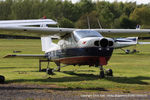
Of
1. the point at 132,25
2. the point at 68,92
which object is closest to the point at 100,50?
the point at 68,92

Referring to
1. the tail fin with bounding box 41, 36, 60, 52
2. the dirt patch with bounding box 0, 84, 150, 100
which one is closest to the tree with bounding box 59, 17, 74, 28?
the tail fin with bounding box 41, 36, 60, 52

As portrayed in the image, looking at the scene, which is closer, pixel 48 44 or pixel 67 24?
pixel 48 44

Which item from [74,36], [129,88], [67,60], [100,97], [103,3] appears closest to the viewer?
[100,97]

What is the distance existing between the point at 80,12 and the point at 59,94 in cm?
6043

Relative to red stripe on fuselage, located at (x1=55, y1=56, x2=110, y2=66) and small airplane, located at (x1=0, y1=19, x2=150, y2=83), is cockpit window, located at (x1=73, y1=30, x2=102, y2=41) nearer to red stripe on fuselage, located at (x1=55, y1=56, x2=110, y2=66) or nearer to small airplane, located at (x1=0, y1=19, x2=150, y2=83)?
small airplane, located at (x1=0, y1=19, x2=150, y2=83)

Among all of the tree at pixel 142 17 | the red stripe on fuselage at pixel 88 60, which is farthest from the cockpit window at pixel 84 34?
the tree at pixel 142 17

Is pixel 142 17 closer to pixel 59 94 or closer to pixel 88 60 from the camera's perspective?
pixel 88 60

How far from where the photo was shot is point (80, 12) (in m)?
68.5

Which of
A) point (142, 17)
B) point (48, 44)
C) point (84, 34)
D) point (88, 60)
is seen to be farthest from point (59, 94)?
point (142, 17)

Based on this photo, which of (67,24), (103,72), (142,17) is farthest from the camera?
(67,24)

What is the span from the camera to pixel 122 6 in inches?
2653

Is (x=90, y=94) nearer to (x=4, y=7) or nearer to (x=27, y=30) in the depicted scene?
(x=27, y=30)

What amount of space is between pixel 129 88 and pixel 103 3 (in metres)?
61.6

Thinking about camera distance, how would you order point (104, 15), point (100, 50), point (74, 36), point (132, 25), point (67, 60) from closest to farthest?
point (100, 50) < point (74, 36) < point (67, 60) < point (132, 25) < point (104, 15)
